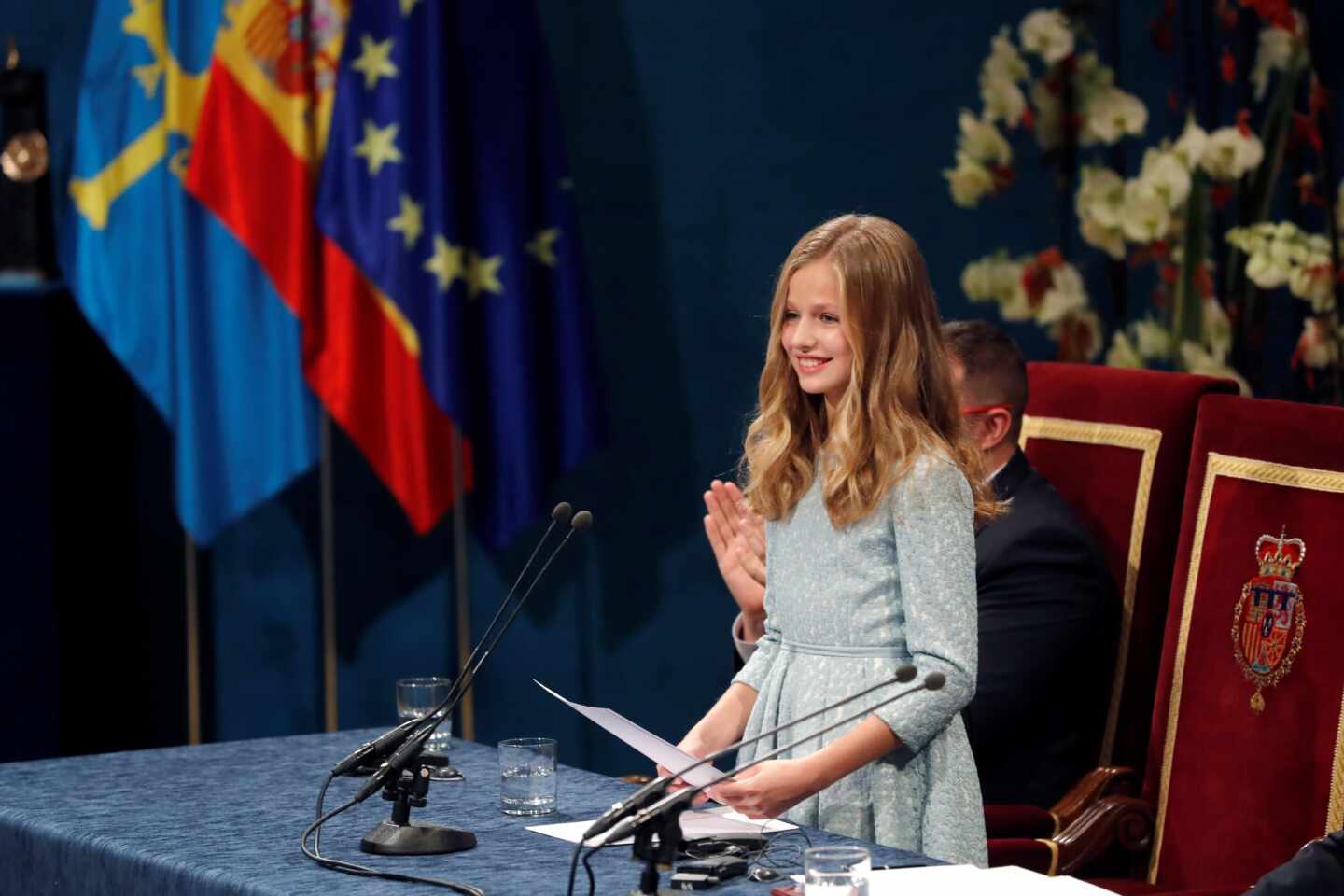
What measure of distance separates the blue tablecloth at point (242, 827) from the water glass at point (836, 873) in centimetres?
21

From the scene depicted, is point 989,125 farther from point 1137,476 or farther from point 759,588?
point 759,588

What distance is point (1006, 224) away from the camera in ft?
14.8

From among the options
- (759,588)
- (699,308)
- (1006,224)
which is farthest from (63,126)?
(759,588)

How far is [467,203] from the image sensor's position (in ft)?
15.3

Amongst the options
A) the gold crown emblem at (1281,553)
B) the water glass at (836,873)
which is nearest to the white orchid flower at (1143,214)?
the gold crown emblem at (1281,553)

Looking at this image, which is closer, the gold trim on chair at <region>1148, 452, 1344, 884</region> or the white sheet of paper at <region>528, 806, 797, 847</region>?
the white sheet of paper at <region>528, 806, 797, 847</region>

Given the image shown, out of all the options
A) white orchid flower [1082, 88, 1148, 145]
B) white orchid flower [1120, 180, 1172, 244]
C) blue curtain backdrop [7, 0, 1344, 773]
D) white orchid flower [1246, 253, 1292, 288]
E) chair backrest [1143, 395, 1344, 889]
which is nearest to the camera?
chair backrest [1143, 395, 1344, 889]

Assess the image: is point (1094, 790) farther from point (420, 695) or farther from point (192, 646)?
point (192, 646)

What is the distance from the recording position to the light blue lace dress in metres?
2.49

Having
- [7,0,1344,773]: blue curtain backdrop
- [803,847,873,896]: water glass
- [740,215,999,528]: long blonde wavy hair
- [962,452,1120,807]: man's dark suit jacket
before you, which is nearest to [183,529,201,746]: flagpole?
[7,0,1344,773]: blue curtain backdrop

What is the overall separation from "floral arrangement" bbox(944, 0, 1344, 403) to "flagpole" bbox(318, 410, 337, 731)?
1755 millimetres

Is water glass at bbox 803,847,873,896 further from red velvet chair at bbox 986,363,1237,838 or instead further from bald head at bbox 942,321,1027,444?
bald head at bbox 942,321,1027,444

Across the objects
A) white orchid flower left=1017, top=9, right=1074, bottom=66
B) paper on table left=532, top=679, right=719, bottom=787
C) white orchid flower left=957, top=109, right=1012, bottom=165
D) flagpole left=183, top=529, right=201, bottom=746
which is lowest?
flagpole left=183, top=529, right=201, bottom=746

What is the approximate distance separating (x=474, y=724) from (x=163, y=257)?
140 cm
